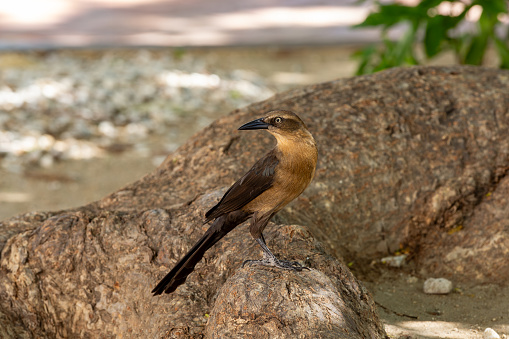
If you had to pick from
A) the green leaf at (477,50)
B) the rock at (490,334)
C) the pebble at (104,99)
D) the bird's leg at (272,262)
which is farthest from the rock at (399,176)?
the pebble at (104,99)

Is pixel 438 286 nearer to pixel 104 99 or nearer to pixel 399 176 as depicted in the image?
pixel 399 176

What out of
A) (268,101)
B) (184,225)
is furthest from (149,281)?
(268,101)

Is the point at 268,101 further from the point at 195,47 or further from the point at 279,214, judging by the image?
the point at 195,47

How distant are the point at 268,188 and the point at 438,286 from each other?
1.42 metres

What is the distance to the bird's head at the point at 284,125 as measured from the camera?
254 centimetres

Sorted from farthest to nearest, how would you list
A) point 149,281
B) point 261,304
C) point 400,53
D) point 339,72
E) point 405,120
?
point 339,72 → point 400,53 → point 405,120 → point 149,281 → point 261,304

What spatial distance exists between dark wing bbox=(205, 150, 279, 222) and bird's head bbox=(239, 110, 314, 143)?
0.35 ft

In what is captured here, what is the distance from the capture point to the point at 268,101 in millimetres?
4191

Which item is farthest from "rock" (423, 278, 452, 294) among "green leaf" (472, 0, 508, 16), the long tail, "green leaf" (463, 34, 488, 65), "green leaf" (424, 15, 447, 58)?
"green leaf" (463, 34, 488, 65)

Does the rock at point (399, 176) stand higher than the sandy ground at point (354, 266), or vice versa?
the rock at point (399, 176)

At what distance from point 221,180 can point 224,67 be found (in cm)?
610

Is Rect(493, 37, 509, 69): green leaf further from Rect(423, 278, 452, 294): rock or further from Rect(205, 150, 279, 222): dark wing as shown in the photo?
Rect(205, 150, 279, 222): dark wing

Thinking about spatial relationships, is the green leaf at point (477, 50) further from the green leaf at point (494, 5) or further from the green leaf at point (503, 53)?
the green leaf at point (494, 5)

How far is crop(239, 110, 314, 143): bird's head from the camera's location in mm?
2543
